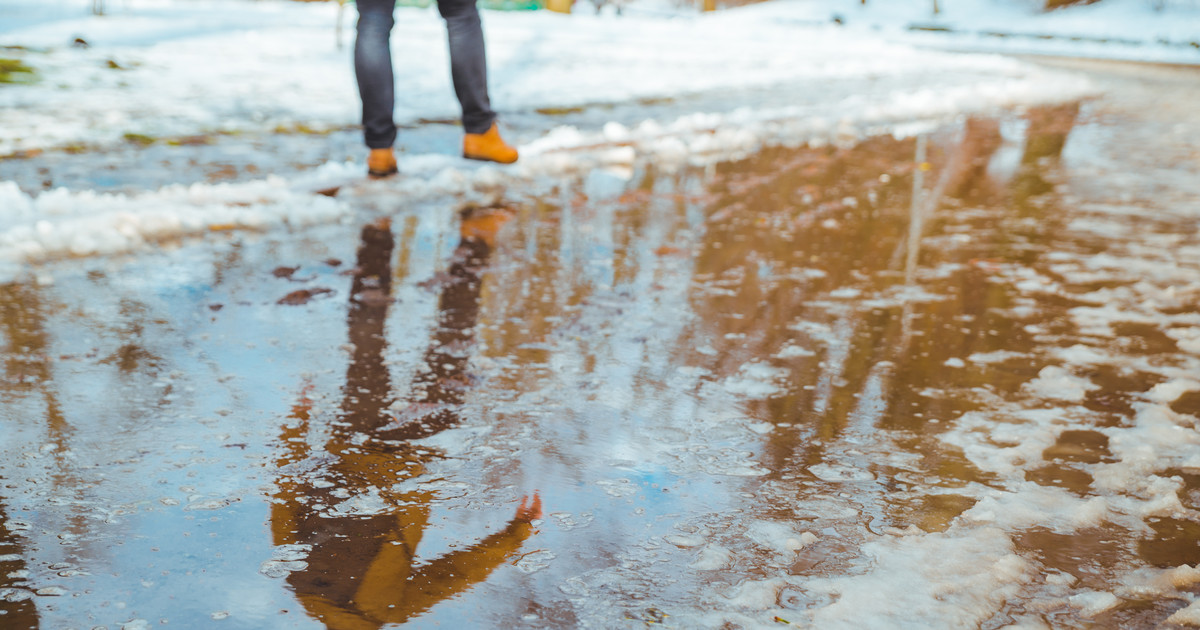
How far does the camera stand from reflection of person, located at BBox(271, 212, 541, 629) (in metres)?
1.24

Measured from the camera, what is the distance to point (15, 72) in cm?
642

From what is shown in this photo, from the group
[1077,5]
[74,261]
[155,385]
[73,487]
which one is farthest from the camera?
[1077,5]

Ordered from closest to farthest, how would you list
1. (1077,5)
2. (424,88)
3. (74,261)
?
1. (74,261)
2. (424,88)
3. (1077,5)

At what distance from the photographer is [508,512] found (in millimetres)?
1464

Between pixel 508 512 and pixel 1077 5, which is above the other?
pixel 1077 5

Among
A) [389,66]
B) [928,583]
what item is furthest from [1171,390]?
[389,66]

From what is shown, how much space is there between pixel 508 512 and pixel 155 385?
85cm

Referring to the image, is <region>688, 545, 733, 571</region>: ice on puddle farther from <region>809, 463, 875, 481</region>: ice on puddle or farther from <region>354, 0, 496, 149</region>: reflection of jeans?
<region>354, 0, 496, 149</region>: reflection of jeans

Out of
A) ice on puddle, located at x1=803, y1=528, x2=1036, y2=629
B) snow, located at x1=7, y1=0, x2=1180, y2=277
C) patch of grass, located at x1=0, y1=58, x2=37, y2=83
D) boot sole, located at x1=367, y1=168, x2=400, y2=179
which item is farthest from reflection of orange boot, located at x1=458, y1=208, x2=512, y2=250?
patch of grass, located at x1=0, y1=58, x2=37, y2=83

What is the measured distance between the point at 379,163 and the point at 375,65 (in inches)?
15.2

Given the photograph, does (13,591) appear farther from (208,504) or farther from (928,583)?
(928,583)

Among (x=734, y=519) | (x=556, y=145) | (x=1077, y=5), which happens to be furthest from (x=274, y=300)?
(x=1077, y=5)

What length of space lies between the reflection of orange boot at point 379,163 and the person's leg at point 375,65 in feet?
0.19

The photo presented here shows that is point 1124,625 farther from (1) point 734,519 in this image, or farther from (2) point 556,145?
(2) point 556,145
